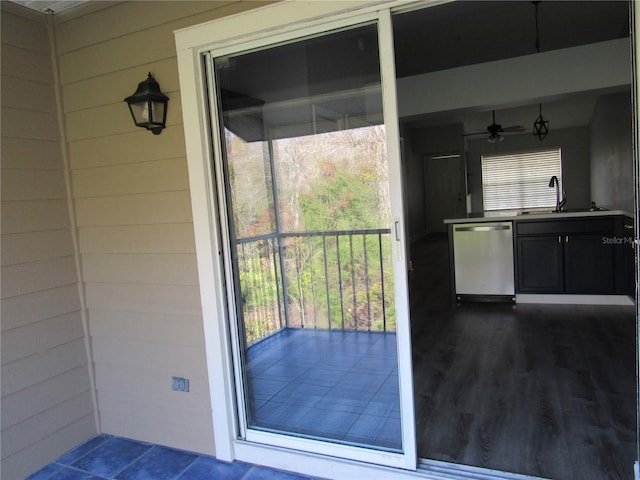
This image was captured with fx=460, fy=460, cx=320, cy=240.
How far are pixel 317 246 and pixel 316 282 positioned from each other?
197 millimetres

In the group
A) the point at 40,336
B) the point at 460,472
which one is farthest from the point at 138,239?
the point at 460,472

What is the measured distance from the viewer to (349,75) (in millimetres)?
2066

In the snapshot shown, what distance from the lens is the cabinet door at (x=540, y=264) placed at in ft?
15.8

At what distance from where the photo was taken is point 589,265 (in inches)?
→ 185

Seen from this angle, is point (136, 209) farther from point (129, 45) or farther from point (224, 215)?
point (129, 45)

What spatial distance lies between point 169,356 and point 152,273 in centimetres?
47

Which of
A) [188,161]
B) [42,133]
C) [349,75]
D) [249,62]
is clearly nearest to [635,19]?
[349,75]

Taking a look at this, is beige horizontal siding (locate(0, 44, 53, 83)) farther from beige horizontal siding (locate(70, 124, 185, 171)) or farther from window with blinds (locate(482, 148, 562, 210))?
window with blinds (locate(482, 148, 562, 210))

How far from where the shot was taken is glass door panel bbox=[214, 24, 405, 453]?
2072 mm

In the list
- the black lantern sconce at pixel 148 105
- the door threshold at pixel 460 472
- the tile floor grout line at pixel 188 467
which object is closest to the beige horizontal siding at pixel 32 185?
the black lantern sconce at pixel 148 105

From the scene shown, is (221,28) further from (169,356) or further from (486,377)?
(486,377)

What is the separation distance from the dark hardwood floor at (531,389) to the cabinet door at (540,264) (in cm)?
24

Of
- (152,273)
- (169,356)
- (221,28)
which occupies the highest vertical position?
(221,28)

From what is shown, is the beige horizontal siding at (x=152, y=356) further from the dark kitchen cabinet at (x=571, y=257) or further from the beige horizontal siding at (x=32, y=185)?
the dark kitchen cabinet at (x=571, y=257)
